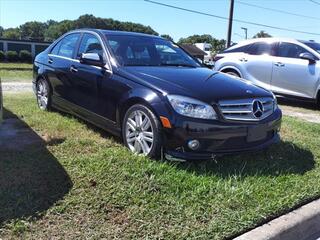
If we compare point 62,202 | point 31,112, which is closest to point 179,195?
point 62,202

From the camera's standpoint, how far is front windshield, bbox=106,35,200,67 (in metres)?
5.62

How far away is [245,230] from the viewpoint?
3525 millimetres

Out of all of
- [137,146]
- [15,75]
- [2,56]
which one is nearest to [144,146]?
[137,146]

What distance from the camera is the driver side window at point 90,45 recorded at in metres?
5.82

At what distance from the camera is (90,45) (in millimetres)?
6066

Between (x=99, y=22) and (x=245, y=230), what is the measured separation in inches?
2985

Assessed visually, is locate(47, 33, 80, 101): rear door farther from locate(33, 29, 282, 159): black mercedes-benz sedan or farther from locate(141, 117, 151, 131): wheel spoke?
locate(141, 117, 151, 131): wheel spoke

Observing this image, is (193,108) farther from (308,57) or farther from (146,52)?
(308,57)

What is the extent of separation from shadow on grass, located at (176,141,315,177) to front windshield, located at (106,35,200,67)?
5.26 ft

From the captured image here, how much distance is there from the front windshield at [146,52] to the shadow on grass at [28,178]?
1501mm

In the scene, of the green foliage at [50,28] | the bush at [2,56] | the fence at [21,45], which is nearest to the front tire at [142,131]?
the bush at [2,56]

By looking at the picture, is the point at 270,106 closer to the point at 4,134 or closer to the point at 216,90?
the point at 216,90

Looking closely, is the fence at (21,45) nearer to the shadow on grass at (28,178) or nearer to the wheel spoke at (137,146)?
the shadow on grass at (28,178)

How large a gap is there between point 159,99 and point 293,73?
588 centimetres
